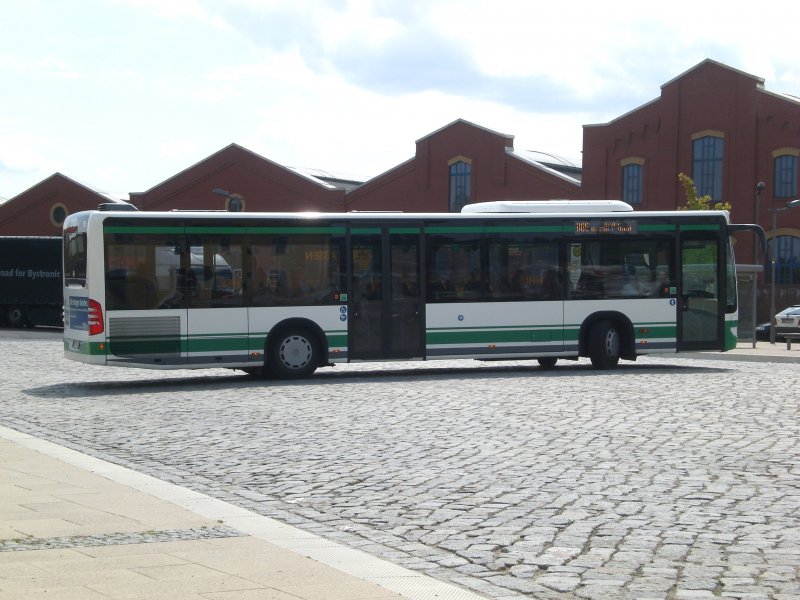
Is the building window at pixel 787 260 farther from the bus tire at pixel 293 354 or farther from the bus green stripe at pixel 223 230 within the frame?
the bus tire at pixel 293 354

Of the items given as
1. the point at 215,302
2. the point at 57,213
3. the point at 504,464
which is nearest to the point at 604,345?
the point at 215,302

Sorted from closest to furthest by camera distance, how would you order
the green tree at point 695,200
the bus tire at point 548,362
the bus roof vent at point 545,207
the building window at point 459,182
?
the bus roof vent at point 545,207
the bus tire at point 548,362
the green tree at point 695,200
the building window at point 459,182

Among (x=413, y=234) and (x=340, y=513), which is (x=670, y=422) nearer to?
(x=340, y=513)

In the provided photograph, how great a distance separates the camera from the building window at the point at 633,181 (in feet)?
185

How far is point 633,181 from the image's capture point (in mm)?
56781

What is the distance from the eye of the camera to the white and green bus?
767 inches

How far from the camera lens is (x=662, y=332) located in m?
22.5

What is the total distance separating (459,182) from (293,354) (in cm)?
4146

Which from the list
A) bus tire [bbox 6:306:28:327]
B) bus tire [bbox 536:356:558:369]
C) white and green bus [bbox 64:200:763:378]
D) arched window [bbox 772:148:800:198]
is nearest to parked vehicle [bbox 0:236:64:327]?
bus tire [bbox 6:306:28:327]

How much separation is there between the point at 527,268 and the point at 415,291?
7.33 feet

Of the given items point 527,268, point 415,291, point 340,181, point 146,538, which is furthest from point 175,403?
point 340,181

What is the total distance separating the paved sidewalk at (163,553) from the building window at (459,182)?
52.1 meters

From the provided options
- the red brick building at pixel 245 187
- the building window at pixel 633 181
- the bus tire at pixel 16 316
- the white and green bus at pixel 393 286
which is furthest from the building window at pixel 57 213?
the white and green bus at pixel 393 286

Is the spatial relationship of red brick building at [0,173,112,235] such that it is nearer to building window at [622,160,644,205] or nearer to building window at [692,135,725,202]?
building window at [622,160,644,205]
